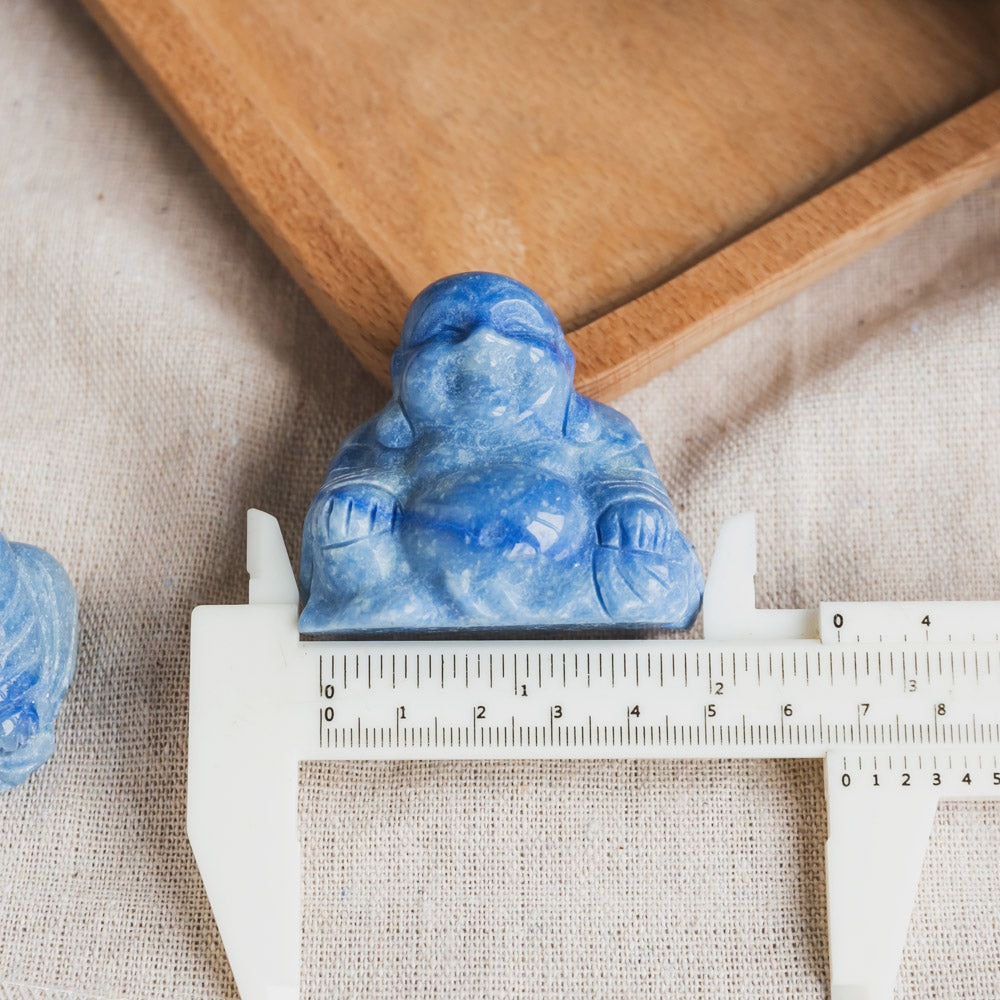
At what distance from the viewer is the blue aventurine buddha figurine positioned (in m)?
0.88

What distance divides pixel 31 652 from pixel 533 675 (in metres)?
0.44

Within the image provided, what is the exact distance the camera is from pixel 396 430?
37.2 inches

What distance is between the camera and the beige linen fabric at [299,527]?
1.03m

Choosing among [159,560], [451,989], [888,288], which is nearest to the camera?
[451,989]

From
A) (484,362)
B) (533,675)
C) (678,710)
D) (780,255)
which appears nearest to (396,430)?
(484,362)

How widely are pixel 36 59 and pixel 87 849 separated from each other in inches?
36.7

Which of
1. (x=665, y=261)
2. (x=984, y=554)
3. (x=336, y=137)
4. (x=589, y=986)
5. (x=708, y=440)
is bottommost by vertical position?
(x=589, y=986)

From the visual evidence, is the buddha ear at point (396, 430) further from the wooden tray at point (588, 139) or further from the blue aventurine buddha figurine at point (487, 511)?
the wooden tray at point (588, 139)

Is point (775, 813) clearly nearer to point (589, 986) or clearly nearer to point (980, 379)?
point (589, 986)

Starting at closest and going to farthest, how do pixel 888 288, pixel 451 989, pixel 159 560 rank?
1. pixel 451 989
2. pixel 159 560
3. pixel 888 288

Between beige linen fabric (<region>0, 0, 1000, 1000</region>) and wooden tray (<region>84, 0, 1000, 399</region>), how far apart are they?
0.11 metres

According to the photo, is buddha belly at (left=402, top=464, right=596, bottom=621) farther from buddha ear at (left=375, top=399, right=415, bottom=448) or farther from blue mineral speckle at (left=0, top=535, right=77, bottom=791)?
blue mineral speckle at (left=0, top=535, right=77, bottom=791)

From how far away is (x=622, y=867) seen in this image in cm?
105

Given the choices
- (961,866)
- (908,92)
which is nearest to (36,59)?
(908,92)
